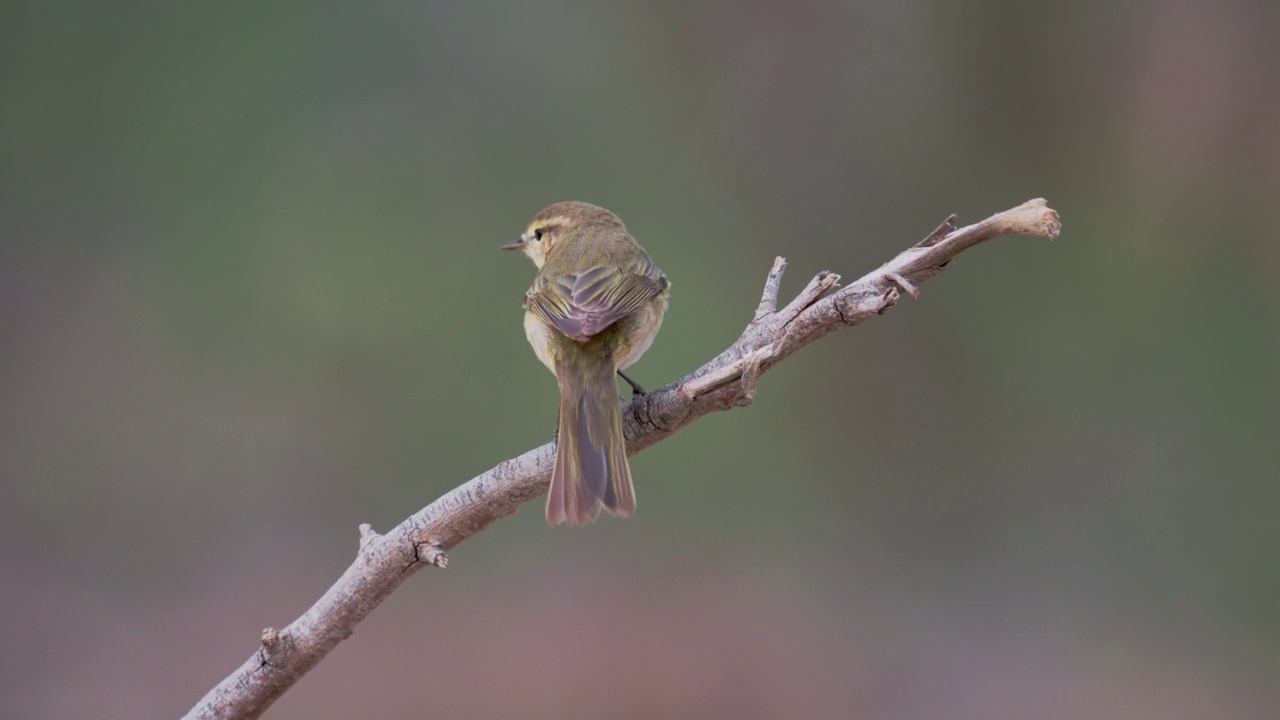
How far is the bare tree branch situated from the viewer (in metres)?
1.74

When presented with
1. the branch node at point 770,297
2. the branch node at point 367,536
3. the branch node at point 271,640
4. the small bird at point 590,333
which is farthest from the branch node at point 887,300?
the branch node at point 271,640

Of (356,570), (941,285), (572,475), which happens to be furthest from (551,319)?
(941,285)

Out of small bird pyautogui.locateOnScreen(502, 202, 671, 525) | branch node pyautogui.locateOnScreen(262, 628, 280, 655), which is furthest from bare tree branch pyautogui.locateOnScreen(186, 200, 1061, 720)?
small bird pyautogui.locateOnScreen(502, 202, 671, 525)

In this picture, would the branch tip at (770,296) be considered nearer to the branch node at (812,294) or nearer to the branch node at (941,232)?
the branch node at (812,294)

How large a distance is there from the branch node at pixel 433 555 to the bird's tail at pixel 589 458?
0.21 m

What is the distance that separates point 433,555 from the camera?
5.61 ft

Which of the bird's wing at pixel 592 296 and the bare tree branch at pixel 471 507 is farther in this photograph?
the bird's wing at pixel 592 296

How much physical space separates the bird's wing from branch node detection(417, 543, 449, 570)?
1.85 ft

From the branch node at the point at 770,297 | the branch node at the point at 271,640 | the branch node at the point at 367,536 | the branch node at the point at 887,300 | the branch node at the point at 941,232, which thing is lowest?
the branch node at the point at 271,640

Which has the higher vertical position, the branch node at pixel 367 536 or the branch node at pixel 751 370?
the branch node at pixel 367 536

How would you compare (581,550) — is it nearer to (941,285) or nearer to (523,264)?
(523,264)

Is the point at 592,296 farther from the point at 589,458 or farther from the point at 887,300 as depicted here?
the point at 887,300

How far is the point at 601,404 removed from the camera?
208 centimetres

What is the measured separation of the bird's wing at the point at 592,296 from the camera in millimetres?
2189
